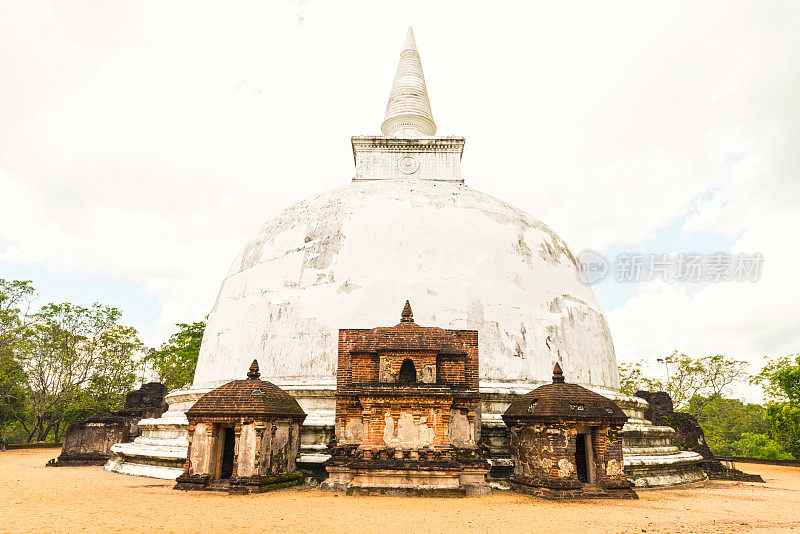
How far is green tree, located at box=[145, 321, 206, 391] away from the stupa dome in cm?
1800

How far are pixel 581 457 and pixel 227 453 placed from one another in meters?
6.86

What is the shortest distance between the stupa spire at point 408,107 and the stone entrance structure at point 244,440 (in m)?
12.6

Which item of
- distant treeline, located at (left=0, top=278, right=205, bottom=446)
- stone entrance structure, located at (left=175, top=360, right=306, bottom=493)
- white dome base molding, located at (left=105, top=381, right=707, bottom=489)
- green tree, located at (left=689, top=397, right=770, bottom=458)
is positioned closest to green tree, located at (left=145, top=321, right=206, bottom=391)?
distant treeline, located at (left=0, top=278, right=205, bottom=446)

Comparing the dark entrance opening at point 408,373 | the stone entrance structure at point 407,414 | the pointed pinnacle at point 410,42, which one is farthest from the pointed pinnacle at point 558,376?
the pointed pinnacle at point 410,42

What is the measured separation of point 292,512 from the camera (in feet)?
21.8

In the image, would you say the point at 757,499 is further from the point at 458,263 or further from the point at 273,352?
the point at 273,352

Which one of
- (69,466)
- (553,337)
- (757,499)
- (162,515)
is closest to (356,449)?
(162,515)

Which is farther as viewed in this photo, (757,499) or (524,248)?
(524,248)

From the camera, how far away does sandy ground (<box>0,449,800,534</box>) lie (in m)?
5.87

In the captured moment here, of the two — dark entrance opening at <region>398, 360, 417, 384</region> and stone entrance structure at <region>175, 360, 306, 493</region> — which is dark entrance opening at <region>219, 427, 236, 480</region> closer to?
stone entrance structure at <region>175, 360, 306, 493</region>

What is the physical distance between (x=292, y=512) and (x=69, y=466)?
11376mm

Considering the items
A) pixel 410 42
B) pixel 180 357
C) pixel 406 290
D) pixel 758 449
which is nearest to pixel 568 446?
pixel 406 290

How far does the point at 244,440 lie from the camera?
28.1ft

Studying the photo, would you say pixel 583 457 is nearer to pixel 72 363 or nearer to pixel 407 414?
pixel 407 414
